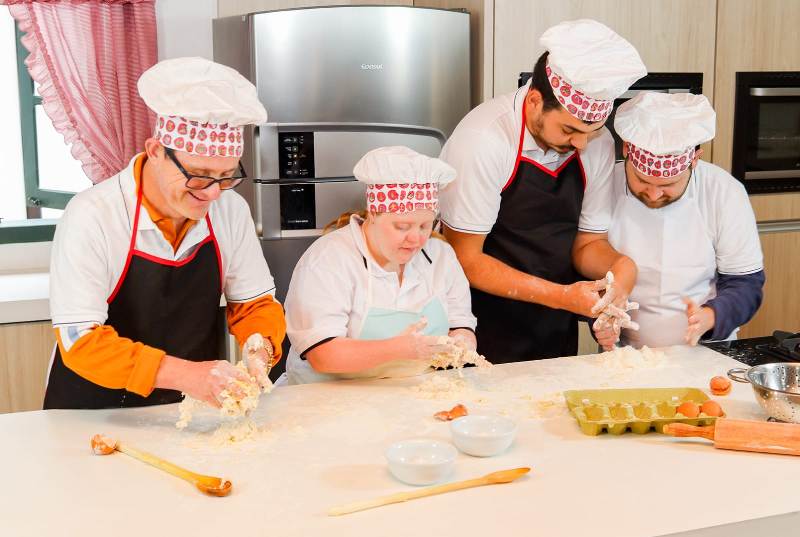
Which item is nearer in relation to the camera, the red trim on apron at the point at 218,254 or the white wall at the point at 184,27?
the red trim on apron at the point at 218,254

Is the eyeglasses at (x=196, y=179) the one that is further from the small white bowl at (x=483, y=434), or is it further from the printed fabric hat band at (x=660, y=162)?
the printed fabric hat band at (x=660, y=162)

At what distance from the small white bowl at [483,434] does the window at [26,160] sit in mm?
2251

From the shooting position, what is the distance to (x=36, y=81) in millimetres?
3002

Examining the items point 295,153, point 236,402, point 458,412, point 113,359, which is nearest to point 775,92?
point 295,153

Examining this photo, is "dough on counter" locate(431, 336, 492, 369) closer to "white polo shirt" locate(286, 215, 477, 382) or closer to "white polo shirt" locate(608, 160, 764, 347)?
"white polo shirt" locate(286, 215, 477, 382)

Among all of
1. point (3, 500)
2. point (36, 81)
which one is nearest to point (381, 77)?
point (36, 81)

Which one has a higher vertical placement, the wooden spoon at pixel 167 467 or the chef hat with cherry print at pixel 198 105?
the chef hat with cherry print at pixel 198 105

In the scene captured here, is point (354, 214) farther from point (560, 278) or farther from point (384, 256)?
point (560, 278)

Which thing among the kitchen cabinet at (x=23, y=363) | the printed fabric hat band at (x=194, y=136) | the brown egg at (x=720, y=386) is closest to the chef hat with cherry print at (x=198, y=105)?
the printed fabric hat band at (x=194, y=136)

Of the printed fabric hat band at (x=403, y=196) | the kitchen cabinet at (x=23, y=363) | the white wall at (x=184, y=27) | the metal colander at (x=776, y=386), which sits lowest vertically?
the kitchen cabinet at (x=23, y=363)

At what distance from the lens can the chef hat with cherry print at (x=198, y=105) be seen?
1604 mm

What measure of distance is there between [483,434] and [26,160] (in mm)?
2517

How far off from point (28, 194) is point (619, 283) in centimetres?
234

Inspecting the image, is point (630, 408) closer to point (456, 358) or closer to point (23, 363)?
point (456, 358)
